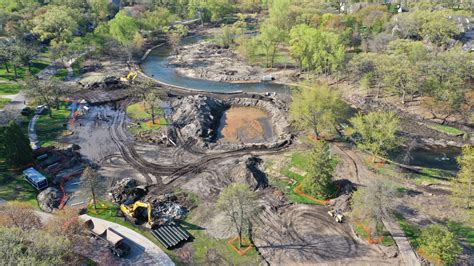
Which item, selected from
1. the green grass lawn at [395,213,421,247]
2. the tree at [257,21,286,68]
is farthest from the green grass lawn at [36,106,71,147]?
the green grass lawn at [395,213,421,247]

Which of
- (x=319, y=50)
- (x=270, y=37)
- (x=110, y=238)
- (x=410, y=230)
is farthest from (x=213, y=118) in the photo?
(x=410, y=230)

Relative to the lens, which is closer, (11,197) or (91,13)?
(11,197)

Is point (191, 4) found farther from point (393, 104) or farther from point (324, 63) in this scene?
point (393, 104)

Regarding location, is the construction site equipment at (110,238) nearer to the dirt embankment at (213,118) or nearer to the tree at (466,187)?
the dirt embankment at (213,118)

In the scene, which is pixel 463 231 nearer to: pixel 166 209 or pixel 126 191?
pixel 166 209

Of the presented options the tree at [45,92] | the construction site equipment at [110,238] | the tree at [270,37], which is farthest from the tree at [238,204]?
the tree at [270,37]

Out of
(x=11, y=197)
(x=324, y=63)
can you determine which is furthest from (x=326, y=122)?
(x=11, y=197)
